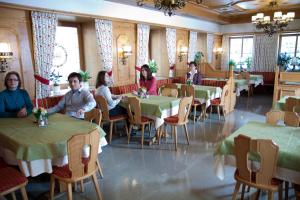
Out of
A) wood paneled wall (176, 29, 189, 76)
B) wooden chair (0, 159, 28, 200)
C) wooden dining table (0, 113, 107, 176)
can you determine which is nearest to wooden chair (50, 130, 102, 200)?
wooden dining table (0, 113, 107, 176)

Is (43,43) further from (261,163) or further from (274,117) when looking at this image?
(261,163)

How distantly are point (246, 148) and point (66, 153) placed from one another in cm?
155

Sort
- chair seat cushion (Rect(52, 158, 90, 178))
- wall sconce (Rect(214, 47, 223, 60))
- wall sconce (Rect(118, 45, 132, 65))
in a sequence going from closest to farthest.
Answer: chair seat cushion (Rect(52, 158, 90, 178))
wall sconce (Rect(118, 45, 132, 65))
wall sconce (Rect(214, 47, 223, 60))

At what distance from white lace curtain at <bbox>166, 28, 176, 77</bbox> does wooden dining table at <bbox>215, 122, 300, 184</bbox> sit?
192 inches

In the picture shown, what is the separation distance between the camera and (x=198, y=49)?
9273 millimetres

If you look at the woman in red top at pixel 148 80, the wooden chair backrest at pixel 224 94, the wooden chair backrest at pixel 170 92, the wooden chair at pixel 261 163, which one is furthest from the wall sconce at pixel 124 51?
the wooden chair at pixel 261 163

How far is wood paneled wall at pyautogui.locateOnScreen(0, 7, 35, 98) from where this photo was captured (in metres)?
3.82

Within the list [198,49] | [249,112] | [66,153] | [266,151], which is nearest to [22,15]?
[66,153]

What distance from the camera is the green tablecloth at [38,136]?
6.74ft

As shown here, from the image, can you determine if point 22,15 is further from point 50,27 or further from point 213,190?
point 213,190

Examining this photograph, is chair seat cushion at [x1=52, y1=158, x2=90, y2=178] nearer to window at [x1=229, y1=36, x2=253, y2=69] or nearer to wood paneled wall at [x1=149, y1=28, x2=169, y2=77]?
wood paneled wall at [x1=149, y1=28, x2=169, y2=77]

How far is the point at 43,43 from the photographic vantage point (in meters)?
4.25

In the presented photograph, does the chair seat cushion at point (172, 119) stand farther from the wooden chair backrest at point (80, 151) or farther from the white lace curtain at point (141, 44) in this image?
the white lace curtain at point (141, 44)

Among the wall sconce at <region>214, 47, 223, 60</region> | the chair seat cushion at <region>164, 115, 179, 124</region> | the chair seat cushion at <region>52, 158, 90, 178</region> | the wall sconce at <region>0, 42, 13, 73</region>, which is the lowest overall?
the chair seat cushion at <region>52, 158, 90, 178</region>
